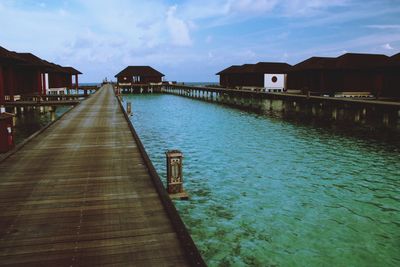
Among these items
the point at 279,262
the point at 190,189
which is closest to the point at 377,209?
the point at 279,262

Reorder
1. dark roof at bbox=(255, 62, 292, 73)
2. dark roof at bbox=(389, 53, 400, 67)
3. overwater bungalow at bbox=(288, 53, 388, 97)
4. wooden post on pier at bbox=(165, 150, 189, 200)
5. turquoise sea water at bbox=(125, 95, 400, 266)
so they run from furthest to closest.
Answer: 1. dark roof at bbox=(255, 62, 292, 73)
2. overwater bungalow at bbox=(288, 53, 388, 97)
3. dark roof at bbox=(389, 53, 400, 67)
4. wooden post on pier at bbox=(165, 150, 189, 200)
5. turquoise sea water at bbox=(125, 95, 400, 266)

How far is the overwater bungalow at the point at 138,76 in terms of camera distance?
267 feet

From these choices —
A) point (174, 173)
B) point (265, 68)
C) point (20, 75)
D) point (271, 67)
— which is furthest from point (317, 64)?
point (174, 173)

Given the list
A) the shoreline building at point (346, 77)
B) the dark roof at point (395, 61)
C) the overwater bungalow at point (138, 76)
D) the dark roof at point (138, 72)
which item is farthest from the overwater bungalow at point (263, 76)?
the overwater bungalow at point (138, 76)

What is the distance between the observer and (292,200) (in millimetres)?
10258

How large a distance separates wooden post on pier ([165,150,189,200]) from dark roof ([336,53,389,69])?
124 feet

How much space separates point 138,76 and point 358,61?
53.2 meters

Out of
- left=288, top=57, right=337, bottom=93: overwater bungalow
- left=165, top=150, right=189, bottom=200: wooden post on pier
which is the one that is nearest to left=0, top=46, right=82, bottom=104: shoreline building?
left=165, top=150, right=189, bottom=200: wooden post on pier

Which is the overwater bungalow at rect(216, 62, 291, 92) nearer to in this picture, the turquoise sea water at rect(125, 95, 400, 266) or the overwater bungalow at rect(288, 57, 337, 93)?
the overwater bungalow at rect(288, 57, 337, 93)

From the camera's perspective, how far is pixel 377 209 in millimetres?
9617

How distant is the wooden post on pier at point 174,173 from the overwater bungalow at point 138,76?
247ft

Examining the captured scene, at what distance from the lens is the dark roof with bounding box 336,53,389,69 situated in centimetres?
4109

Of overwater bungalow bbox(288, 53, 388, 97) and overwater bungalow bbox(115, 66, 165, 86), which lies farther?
overwater bungalow bbox(115, 66, 165, 86)

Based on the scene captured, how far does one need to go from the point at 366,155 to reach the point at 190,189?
9.91 metres
